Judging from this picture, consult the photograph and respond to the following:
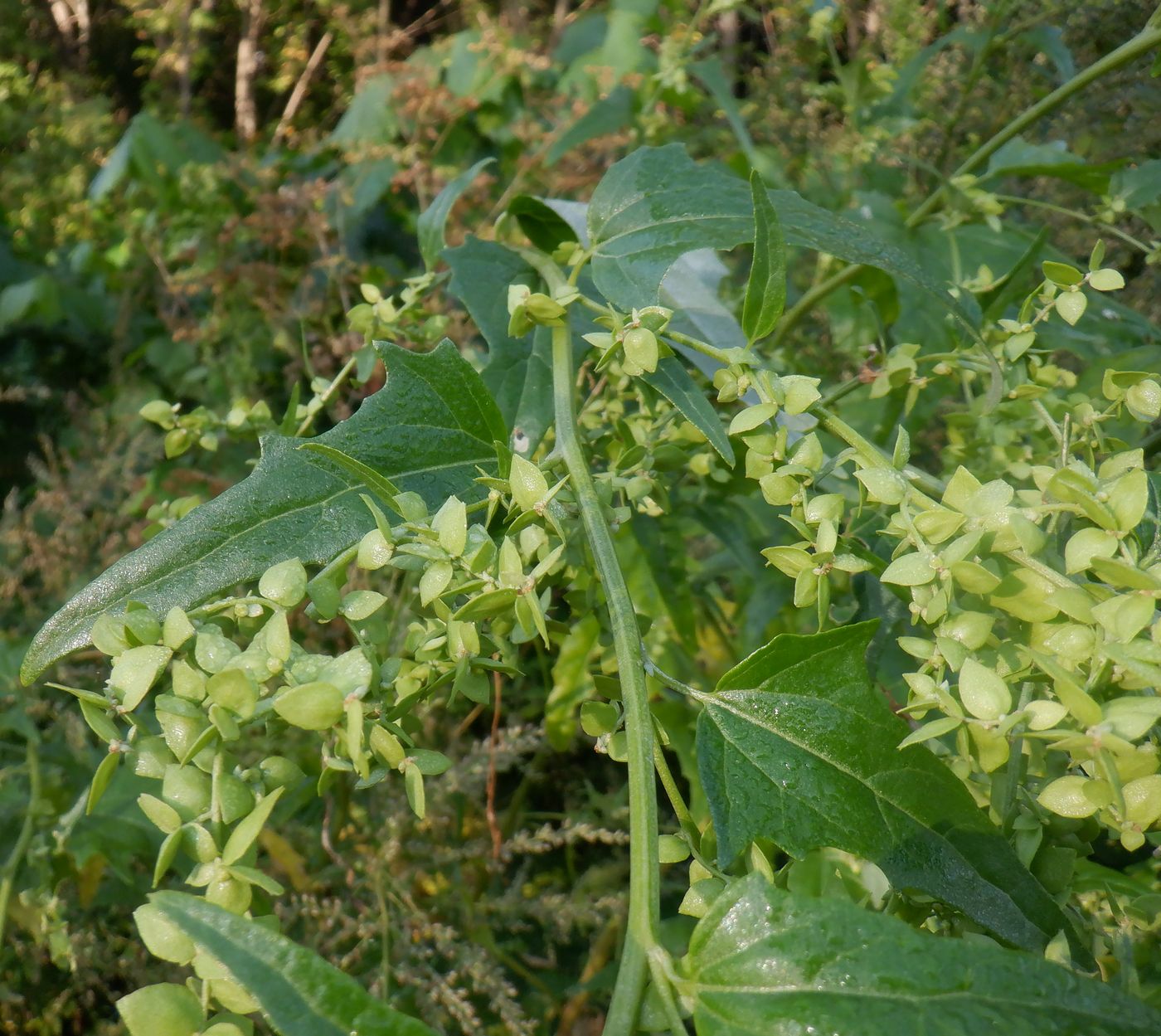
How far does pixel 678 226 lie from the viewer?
466 mm

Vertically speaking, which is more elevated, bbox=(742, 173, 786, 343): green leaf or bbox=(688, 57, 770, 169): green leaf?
bbox=(742, 173, 786, 343): green leaf

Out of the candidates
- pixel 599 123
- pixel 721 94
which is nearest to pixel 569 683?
pixel 721 94

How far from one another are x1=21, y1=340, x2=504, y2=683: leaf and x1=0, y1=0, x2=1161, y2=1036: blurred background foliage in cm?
17

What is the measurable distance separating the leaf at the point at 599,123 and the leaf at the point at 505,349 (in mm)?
706

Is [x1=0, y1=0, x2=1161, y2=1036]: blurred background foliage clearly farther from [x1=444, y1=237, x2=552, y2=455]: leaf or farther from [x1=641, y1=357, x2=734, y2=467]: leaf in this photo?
[x1=641, y1=357, x2=734, y2=467]: leaf

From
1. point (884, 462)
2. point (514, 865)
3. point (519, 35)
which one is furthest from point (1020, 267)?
point (519, 35)

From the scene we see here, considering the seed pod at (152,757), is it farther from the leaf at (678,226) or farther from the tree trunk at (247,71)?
the tree trunk at (247,71)

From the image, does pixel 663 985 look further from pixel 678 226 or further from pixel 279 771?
pixel 678 226

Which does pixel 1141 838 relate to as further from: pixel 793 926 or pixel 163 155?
pixel 163 155

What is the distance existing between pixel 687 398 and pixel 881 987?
0.75 feet

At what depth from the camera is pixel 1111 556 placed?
0.28 m

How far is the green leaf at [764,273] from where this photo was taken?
352mm

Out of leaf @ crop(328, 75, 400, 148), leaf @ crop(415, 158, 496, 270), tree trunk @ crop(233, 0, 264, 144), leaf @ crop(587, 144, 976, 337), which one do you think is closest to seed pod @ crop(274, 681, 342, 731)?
leaf @ crop(587, 144, 976, 337)

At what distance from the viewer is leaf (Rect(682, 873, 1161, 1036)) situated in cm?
→ 24
